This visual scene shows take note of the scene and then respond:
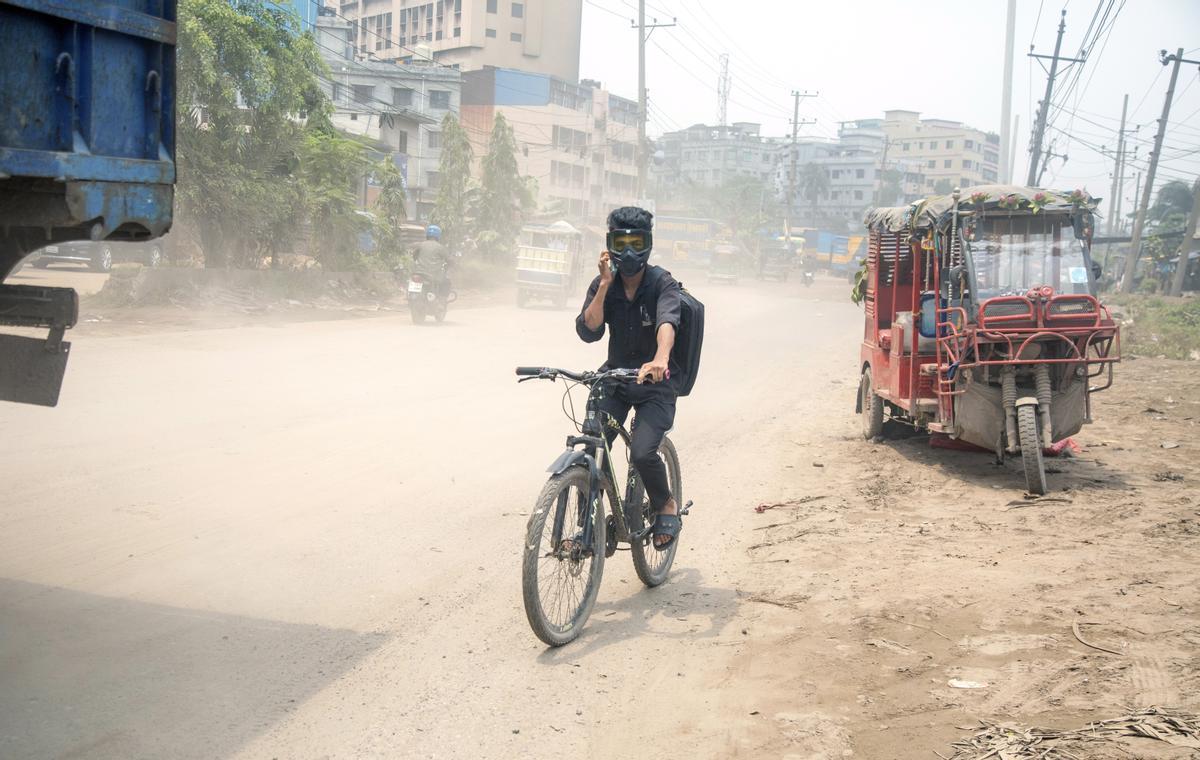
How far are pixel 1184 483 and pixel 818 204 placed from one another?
403 feet

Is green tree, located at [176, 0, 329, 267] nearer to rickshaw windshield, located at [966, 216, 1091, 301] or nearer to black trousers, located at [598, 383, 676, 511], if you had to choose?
rickshaw windshield, located at [966, 216, 1091, 301]

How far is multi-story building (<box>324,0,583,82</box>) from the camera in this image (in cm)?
8044

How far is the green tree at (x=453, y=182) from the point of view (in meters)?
38.8

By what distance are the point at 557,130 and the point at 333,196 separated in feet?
170

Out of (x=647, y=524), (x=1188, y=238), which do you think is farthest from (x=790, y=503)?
(x=1188, y=238)

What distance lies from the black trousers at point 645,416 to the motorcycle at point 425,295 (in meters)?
16.0

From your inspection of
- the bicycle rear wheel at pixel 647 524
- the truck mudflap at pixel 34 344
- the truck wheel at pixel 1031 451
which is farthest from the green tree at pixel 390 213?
the truck mudflap at pixel 34 344

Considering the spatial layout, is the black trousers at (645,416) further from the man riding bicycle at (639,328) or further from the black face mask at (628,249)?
the black face mask at (628,249)

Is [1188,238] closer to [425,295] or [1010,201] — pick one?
Answer: [425,295]

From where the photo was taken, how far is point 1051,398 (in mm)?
8812

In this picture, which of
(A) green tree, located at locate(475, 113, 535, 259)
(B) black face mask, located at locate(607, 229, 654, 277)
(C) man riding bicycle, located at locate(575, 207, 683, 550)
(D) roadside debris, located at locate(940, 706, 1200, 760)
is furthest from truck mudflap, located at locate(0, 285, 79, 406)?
(A) green tree, located at locate(475, 113, 535, 259)

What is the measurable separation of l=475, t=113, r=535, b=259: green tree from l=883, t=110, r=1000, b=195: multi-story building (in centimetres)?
10011

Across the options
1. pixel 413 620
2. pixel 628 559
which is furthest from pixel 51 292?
pixel 628 559

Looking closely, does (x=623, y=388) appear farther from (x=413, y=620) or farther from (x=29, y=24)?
(x=29, y=24)
